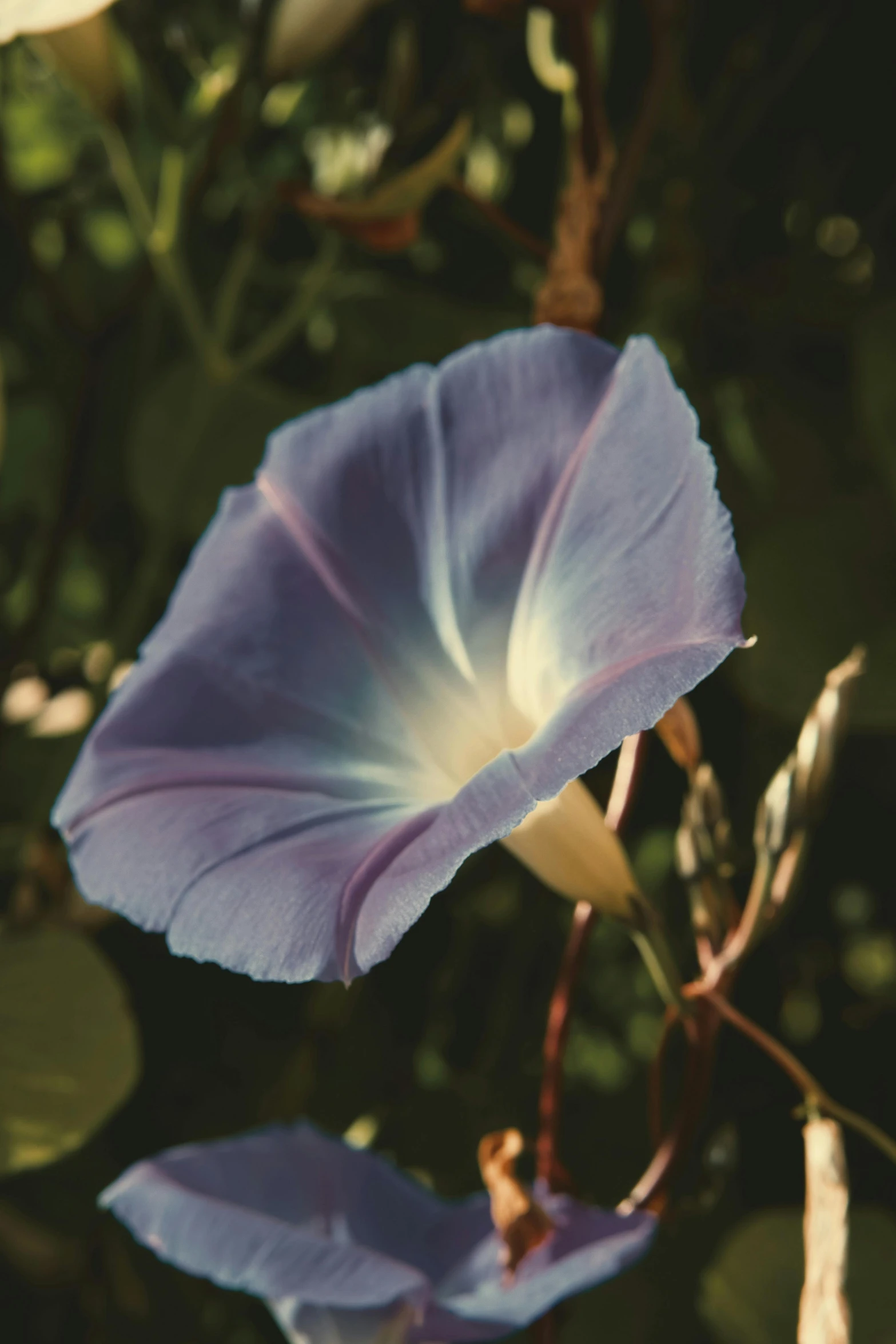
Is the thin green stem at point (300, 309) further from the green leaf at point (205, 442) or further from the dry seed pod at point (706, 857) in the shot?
the dry seed pod at point (706, 857)

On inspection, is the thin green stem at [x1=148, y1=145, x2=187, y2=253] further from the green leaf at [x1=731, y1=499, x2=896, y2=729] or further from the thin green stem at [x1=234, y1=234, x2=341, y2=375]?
the green leaf at [x1=731, y1=499, x2=896, y2=729]

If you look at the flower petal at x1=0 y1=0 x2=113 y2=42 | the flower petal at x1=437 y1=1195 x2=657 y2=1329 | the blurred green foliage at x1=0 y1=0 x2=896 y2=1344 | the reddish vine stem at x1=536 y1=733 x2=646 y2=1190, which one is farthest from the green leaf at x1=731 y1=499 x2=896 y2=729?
the flower petal at x1=0 y1=0 x2=113 y2=42

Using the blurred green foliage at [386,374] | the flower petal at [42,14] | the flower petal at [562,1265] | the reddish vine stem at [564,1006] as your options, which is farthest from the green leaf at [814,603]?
the flower petal at [42,14]

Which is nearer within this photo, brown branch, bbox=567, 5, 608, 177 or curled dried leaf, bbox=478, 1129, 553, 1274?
curled dried leaf, bbox=478, 1129, 553, 1274

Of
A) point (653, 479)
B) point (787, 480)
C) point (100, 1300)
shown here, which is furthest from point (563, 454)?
point (100, 1300)

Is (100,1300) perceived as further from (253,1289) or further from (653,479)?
(653,479)

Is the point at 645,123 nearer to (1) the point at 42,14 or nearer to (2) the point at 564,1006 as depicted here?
(1) the point at 42,14
